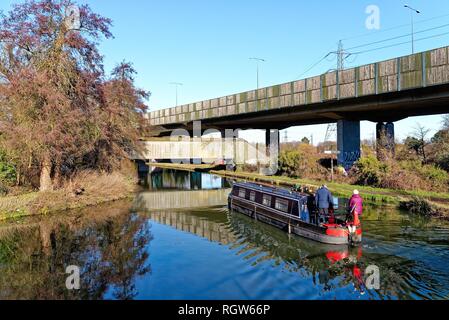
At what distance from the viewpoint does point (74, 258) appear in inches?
509

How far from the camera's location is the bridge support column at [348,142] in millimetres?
32844

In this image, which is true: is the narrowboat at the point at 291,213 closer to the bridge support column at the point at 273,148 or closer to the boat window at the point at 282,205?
the boat window at the point at 282,205

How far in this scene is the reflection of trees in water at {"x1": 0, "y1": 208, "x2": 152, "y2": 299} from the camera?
401 inches

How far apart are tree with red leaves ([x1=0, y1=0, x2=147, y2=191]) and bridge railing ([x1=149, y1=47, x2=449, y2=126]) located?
56.6 feet

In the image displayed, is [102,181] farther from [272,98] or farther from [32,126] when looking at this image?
[272,98]

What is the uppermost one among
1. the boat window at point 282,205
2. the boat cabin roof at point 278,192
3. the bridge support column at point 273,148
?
the bridge support column at point 273,148

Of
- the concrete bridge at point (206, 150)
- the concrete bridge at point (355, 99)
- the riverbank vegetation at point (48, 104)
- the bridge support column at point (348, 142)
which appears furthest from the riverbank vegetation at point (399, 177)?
the riverbank vegetation at point (48, 104)

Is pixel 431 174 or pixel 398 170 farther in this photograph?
pixel 398 170

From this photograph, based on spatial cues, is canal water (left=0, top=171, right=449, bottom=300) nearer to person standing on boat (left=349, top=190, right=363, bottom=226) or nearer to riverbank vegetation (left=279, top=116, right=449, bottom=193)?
person standing on boat (left=349, top=190, right=363, bottom=226)

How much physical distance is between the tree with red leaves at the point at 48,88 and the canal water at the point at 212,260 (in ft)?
14.5

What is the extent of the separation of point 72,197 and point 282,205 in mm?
13743

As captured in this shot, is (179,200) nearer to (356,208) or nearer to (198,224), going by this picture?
(198,224)

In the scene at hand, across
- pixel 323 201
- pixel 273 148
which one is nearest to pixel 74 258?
pixel 323 201

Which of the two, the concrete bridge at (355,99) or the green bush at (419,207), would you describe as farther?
the concrete bridge at (355,99)
